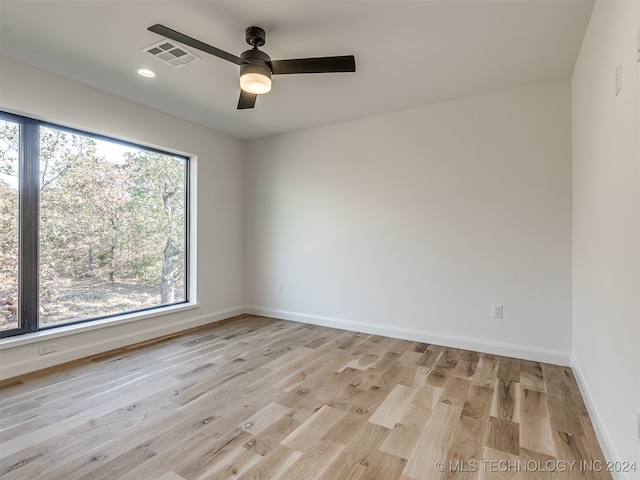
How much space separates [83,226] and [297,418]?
8.84 feet

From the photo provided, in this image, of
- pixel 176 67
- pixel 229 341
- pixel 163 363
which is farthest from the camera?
pixel 229 341

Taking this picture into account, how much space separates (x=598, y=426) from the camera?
1778 millimetres

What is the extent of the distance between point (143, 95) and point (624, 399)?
416 cm

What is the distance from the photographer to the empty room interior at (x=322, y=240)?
167 cm

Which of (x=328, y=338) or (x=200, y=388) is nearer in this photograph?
(x=200, y=388)

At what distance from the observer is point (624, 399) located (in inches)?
54.0

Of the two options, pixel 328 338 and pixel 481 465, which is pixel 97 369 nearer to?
pixel 328 338

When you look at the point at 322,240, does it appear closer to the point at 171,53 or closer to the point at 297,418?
the point at 297,418

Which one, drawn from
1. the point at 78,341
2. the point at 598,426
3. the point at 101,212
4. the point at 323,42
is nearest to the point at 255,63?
the point at 323,42

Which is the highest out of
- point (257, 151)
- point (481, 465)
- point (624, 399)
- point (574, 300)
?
point (257, 151)

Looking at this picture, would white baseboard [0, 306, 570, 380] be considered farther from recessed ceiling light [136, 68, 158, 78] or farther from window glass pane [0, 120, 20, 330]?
recessed ceiling light [136, 68, 158, 78]

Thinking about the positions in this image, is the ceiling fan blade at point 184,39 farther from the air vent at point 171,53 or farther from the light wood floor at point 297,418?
the light wood floor at point 297,418

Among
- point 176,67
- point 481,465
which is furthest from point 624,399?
point 176,67

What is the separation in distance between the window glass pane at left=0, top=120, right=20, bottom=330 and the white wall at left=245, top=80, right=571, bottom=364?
261cm
